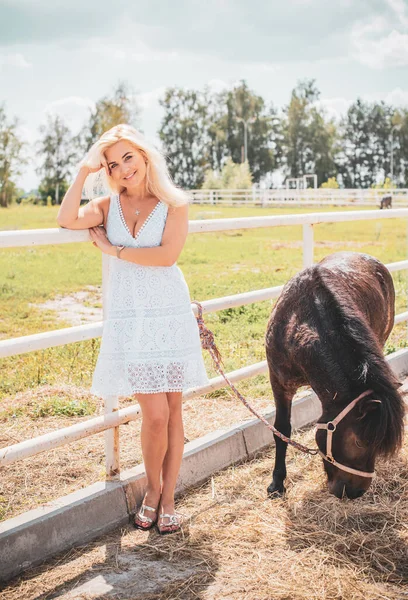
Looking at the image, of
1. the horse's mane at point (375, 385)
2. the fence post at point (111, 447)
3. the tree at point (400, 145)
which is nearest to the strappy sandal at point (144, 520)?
the fence post at point (111, 447)

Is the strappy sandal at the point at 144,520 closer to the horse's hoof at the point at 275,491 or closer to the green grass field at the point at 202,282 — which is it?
the horse's hoof at the point at 275,491

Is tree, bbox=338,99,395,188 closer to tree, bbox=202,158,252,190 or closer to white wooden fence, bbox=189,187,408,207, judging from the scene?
tree, bbox=202,158,252,190

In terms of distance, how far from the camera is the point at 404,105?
82.5 metres

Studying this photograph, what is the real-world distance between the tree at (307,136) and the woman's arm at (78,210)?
77.3 meters

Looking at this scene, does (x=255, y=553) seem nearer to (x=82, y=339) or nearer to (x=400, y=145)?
(x=82, y=339)

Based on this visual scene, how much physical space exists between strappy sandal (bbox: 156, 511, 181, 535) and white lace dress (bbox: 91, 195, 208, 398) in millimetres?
595

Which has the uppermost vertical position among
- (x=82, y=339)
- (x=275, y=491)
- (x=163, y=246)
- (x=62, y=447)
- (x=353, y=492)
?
(x=163, y=246)

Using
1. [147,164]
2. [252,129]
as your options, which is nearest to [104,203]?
[147,164]

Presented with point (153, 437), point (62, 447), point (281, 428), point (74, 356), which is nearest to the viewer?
point (153, 437)

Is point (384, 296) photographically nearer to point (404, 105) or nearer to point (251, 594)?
point (251, 594)

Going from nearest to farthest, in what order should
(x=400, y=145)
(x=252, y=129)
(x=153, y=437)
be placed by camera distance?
(x=153, y=437), (x=252, y=129), (x=400, y=145)

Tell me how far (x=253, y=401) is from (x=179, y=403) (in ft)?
5.82

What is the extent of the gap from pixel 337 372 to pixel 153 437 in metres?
0.88

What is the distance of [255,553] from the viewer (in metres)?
3.06
